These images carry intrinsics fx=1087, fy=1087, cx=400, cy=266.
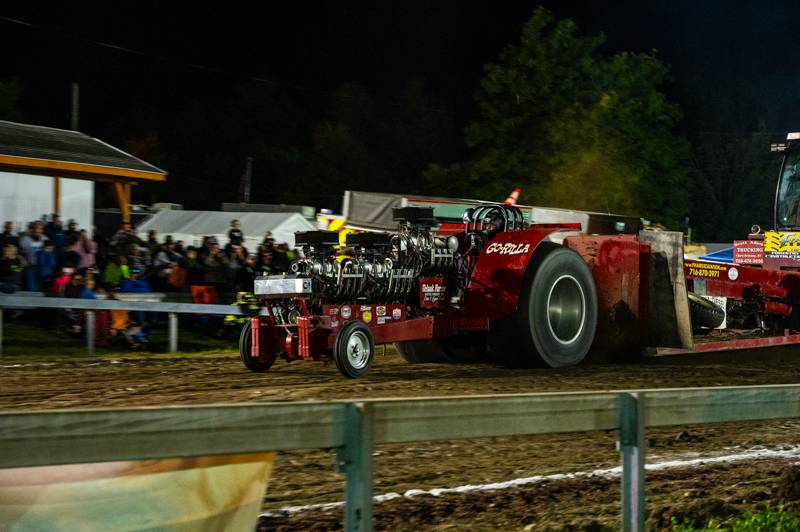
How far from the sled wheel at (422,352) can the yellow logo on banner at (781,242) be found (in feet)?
20.4

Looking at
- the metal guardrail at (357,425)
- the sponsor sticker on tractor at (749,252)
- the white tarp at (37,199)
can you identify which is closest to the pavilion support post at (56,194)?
the white tarp at (37,199)

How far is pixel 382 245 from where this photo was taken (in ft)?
35.1

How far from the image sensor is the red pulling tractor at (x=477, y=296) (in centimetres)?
1023

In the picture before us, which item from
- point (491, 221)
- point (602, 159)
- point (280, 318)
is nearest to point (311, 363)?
point (280, 318)

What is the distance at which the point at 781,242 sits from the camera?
52.9 ft

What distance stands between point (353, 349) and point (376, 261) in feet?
2.98

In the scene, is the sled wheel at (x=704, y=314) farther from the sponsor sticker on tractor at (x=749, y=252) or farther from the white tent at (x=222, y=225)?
the white tent at (x=222, y=225)

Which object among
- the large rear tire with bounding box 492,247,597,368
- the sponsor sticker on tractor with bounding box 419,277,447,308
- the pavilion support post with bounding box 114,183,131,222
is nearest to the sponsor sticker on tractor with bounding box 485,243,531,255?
the large rear tire with bounding box 492,247,597,368

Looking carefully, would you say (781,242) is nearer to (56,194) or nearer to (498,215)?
(498,215)

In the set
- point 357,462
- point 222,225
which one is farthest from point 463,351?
point 222,225

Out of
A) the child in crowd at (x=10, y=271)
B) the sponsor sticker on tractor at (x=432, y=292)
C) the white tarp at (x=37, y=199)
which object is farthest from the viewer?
the white tarp at (x=37, y=199)

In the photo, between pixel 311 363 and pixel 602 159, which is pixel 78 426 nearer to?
pixel 311 363

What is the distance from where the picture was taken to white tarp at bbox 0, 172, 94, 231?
2072cm

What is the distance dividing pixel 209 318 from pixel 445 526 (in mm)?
12331
